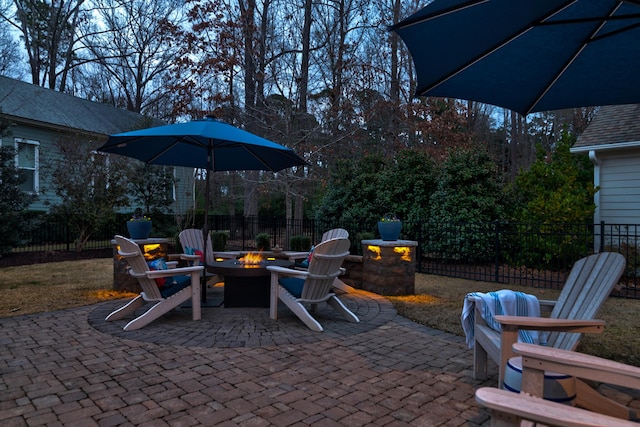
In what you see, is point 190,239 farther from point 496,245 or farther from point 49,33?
point 49,33

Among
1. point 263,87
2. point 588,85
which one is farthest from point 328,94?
point 588,85

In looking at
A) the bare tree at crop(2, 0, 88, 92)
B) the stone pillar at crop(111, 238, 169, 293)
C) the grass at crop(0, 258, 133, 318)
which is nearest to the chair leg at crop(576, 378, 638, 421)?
the grass at crop(0, 258, 133, 318)

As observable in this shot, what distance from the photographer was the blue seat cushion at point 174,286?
178 inches

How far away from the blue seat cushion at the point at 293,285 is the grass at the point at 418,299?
141 cm

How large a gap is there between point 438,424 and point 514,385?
0.51 m

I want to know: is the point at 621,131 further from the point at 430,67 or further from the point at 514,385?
the point at 514,385

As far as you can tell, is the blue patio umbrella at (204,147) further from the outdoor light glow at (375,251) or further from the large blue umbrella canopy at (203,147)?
the outdoor light glow at (375,251)

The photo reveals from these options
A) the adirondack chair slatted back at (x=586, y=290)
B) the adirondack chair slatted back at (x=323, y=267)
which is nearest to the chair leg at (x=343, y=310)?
the adirondack chair slatted back at (x=323, y=267)

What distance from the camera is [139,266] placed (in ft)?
14.0

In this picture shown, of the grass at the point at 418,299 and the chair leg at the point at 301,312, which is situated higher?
the chair leg at the point at 301,312

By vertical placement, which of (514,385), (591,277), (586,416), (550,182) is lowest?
(514,385)

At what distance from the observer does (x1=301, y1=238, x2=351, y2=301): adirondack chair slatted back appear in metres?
4.29

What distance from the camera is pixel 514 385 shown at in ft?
7.20

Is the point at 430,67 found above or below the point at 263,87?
below
